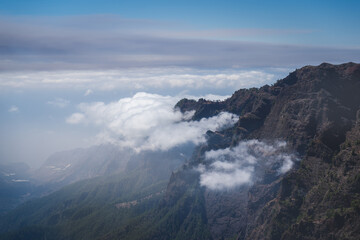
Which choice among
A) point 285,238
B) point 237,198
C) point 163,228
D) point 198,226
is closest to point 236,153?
point 237,198

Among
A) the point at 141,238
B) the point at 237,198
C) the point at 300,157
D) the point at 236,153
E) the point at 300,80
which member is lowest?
the point at 141,238

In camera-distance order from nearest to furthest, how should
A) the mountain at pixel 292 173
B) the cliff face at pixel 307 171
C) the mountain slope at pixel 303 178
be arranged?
the cliff face at pixel 307 171 → the mountain slope at pixel 303 178 → the mountain at pixel 292 173

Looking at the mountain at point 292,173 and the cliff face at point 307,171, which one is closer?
the cliff face at point 307,171

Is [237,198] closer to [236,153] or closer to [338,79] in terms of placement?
[236,153]

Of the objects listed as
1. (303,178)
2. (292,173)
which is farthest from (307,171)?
(292,173)

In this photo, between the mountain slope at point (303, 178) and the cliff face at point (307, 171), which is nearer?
the cliff face at point (307, 171)

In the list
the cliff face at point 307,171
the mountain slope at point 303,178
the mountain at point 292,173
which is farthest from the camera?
the mountain at point 292,173

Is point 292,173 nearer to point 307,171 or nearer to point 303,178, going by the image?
point 303,178

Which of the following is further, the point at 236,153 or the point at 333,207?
the point at 236,153
